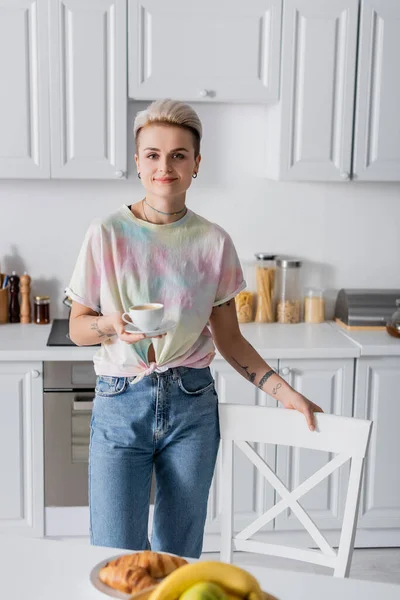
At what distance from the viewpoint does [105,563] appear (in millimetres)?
1326

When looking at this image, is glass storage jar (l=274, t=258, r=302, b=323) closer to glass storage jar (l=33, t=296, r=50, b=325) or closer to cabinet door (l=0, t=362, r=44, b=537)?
glass storage jar (l=33, t=296, r=50, b=325)

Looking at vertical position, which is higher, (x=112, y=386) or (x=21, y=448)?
(x=112, y=386)

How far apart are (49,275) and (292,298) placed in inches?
42.0

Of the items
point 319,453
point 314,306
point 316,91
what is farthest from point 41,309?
point 316,91

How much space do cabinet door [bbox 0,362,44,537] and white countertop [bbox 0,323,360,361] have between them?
6 centimetres

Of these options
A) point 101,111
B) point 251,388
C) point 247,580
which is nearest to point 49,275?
point 101,111

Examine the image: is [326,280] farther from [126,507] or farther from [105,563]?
[105,563]

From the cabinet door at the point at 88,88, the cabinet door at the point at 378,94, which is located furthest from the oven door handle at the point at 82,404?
the cabinet door at the point at 378,94

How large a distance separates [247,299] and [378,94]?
994 mm

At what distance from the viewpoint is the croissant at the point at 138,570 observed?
1245mm

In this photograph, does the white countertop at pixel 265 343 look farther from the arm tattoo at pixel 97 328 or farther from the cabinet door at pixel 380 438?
the arm tattoo at pixel 97 328

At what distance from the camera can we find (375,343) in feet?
10.6

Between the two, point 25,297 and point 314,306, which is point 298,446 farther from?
point 25,297

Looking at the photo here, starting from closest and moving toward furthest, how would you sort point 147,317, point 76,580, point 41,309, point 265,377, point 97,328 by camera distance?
point 76,580
point 147,317
point 97,328
point 265,377
point 41,309
